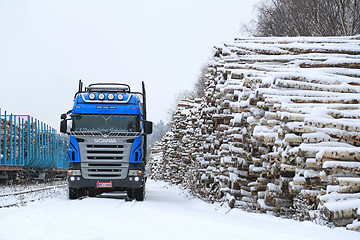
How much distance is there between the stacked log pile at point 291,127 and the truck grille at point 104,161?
9.21ft

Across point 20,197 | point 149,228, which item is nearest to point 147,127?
point 20,197

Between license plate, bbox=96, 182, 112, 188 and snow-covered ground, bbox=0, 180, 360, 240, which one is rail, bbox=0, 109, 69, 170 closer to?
license plate, bbox=96, 182, 112, 188

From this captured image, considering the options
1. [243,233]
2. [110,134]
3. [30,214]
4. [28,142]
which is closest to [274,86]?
[243,233]

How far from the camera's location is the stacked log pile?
7145 millimetres

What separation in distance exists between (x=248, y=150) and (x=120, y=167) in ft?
15.9

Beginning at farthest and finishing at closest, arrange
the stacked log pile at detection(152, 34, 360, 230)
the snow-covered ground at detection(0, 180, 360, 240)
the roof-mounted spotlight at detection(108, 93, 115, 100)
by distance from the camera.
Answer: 1. the roof-mounted spotlight at detection(108, 93, 115, 100)
2. the stacked log pile at detection(152, 34, 360, 230)
3. the snow-covered ground at detection(0, 180, 360, 240)

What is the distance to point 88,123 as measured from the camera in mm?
14383

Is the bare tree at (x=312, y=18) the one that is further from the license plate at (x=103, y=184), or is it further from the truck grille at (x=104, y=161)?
the license plate at (x=103, y=184)

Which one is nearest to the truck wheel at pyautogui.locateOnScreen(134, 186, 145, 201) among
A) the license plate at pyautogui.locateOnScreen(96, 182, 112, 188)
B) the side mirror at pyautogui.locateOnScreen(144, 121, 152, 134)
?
the license plate at pyautogui.locateOnScreen(96, 182, 112, 188)

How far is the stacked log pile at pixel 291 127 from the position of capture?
7.14 meters

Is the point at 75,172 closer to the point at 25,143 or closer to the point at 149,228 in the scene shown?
the point at 149,228

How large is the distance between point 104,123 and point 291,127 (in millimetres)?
7813

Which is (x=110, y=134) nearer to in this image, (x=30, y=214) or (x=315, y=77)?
(x=30, y=214)

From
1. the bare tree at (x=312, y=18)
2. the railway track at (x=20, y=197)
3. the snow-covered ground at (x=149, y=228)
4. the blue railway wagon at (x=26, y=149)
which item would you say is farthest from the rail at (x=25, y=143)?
the bare tree at (x=312, y=18)
